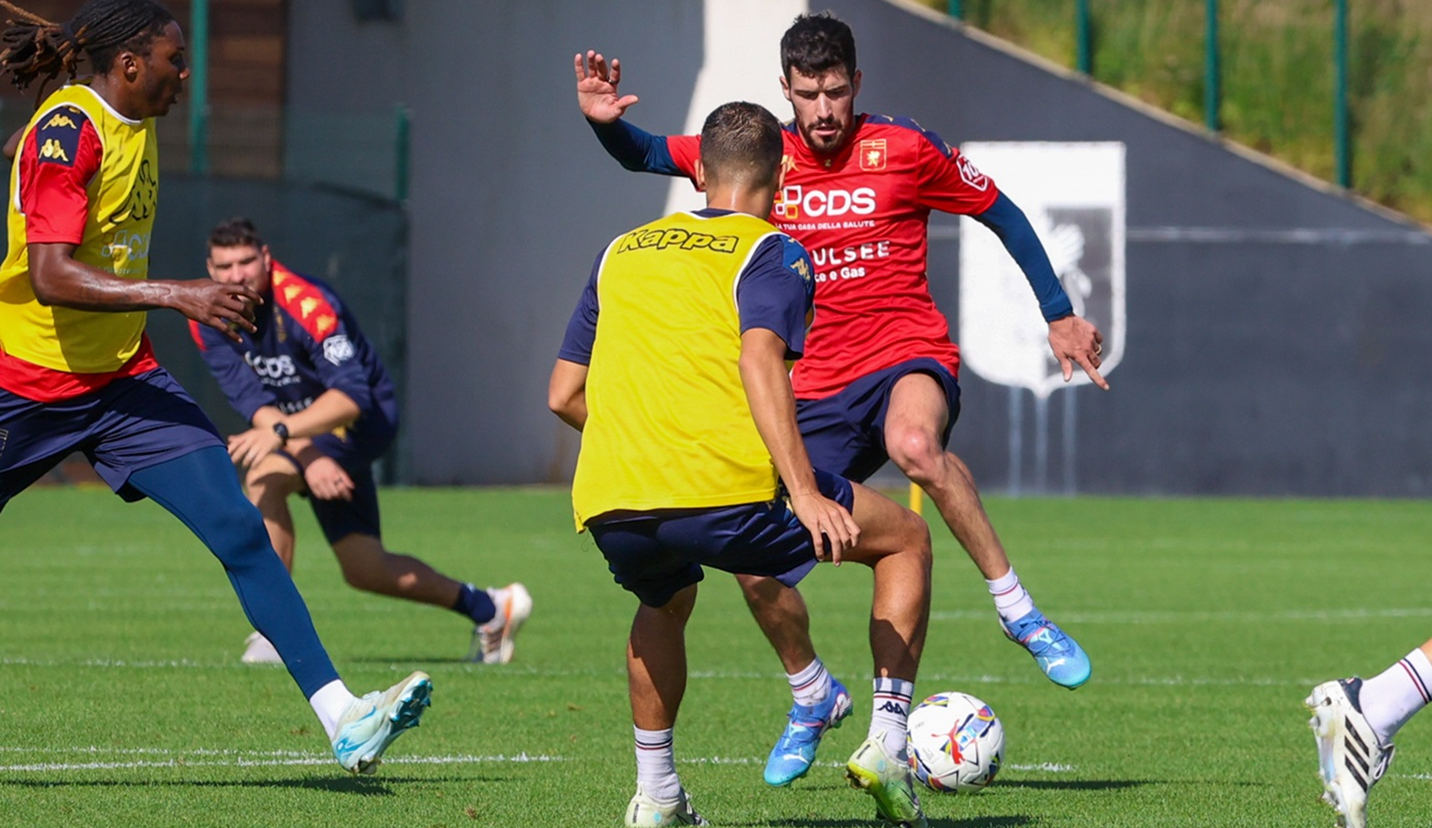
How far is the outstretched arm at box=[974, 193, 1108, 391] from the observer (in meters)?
6.83

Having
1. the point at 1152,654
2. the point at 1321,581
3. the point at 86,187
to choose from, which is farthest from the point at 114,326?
the point at 1321,581

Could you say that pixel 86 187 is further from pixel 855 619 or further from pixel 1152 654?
pixel 855 619

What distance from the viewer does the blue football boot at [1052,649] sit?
628 centimetres

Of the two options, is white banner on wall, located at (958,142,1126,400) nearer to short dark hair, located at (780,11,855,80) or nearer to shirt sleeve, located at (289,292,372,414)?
shirt sleeve, located at (289,292,372,414)

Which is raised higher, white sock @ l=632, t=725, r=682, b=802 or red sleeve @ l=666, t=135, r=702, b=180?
red sleeve @ l=666, t=135, r=702, b=180

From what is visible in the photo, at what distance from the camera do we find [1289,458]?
2533 centimetres

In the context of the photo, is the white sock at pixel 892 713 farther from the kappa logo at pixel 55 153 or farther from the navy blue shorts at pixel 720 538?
the kappa logo at pixel 55 153

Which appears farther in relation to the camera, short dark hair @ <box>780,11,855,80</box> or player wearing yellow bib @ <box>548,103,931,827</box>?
short dark hair @ <box>780,11,855,80</box>

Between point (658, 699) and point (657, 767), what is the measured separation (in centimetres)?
18

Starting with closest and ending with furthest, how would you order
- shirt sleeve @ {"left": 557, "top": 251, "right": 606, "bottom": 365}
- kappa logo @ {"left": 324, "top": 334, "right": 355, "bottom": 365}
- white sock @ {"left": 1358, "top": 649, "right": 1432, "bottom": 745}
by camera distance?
white sock @ {"left": 1358, "top": 649, "right": 1432, "bottom": 745}, shirt sleeve @ {"left": 557, "top": 251, "right": 606, "bottom": 365}, kappa logo @ {"left": 324, "top": 334, "right": 355, "bottom": 365}

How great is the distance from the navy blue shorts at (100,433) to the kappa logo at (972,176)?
8.65ft

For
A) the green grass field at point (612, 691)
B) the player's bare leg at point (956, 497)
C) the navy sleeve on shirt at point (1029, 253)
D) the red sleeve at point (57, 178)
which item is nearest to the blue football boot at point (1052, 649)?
the player's bare leg at point (956, 497)

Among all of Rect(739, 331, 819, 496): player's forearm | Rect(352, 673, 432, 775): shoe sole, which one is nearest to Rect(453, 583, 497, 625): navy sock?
Rect(352, 673, 432, 775): shoe sole

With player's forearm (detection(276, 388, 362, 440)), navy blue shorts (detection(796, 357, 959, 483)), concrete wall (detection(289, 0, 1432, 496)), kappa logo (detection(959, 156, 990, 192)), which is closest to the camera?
navy blue shorts (detection(796, 357, 959, 483))
